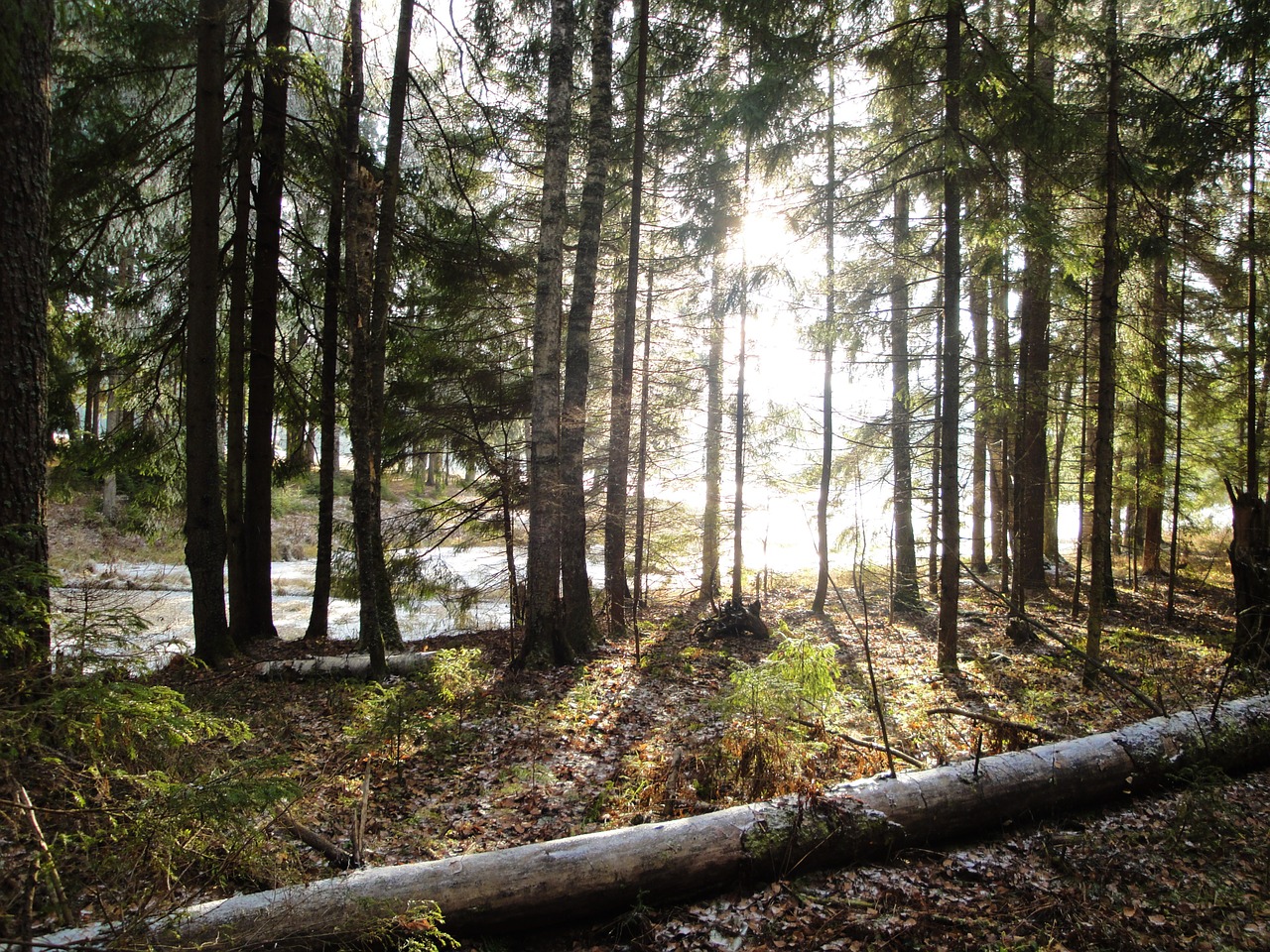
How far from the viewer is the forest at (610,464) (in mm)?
3385

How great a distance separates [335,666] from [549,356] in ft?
15.8

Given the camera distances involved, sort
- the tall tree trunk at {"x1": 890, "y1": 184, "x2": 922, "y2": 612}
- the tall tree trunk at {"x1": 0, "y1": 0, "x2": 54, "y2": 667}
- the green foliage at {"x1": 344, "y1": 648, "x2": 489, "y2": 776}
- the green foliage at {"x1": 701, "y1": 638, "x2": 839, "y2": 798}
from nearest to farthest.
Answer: the tall tree trunk at {"x1": 0, "y1": 0, "x2": 54, "y2": 667}, the green foliage at {"x1": 701, "y1": 638, "x2": 839, "y2": 798}, the green foliage at {"x1": 344, "y1": 648, "x2": 489, "y2": 776}, the tall tree trunk at {"x1": 890, "y1": 184, "x2": 922, "y2": 612}

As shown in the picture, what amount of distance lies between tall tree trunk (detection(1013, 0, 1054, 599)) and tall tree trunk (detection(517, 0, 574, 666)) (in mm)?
5543

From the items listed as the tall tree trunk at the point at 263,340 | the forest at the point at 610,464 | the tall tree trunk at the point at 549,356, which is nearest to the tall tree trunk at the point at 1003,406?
the forest at the point at 610,464

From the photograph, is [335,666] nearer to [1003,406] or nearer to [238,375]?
[238,375]

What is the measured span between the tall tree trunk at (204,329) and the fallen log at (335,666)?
3.06ft

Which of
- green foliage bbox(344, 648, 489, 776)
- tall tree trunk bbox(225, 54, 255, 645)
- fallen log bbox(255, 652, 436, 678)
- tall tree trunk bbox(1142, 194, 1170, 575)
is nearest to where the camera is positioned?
green foliage bbox(344, 648, 489, 776)

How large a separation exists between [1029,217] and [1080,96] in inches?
208

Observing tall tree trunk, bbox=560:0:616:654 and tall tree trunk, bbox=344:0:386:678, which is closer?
tall tree trunk, bbox=344:0:386:678

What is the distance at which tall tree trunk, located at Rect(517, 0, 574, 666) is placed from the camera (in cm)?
845

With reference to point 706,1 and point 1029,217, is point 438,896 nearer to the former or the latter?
point 1029,217

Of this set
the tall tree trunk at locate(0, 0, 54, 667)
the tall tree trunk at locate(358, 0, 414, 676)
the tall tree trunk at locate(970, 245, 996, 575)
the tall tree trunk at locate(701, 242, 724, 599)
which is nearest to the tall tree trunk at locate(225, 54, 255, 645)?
the tall tree trunk at locate(358, 0, 414, 676)

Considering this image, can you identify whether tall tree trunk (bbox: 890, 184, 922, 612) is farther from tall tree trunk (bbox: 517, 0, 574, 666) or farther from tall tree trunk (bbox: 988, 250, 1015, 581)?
tall tree trunk (bbox: 517, 0, 574, 666)

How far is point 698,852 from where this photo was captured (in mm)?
3705
